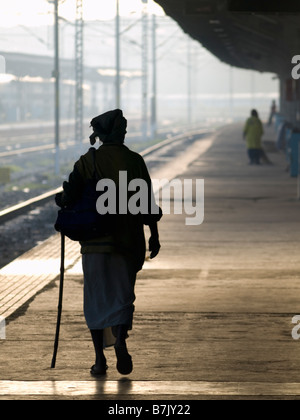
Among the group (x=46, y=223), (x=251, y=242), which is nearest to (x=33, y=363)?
(x=251, y=242)

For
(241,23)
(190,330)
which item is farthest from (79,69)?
(190,330)

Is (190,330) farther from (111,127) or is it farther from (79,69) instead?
(79,69)

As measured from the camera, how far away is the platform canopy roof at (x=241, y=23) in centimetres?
1115

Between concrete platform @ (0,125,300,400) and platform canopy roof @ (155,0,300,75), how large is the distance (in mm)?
2848

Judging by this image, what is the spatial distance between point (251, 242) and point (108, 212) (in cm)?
A: 818

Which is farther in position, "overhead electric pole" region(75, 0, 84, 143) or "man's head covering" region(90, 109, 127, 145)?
"overhead electric pole" region(75, 0, 84, 143)

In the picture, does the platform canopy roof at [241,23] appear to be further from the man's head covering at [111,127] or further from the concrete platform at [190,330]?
the man's head covering at [111,127]

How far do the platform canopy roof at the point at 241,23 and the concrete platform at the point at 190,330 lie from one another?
112 inches

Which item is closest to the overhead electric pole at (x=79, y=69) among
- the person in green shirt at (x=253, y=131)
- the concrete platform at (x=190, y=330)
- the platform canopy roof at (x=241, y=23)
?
the platform canopy roof at (x=241, y=23)

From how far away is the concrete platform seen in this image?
21.0ft

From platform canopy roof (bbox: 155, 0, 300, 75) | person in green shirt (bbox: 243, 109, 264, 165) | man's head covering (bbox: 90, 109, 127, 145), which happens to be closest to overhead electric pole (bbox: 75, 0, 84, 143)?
platform canopy roof (bbox: 155, 0, 300, 75)

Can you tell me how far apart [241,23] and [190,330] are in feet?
58.5

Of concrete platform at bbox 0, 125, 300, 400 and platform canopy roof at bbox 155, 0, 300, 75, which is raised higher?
platform canopy roof at bbox 155, 0, 300, 75

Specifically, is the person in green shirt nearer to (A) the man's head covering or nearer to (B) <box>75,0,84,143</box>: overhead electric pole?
(B) <box>75,0,84,143</box>: overhead electric pole
